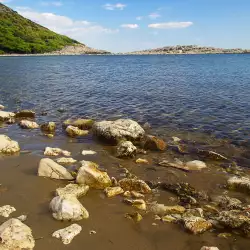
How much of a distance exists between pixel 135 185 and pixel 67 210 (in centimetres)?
338

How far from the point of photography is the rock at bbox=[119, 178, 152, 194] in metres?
11.4

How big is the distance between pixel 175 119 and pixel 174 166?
366 inches

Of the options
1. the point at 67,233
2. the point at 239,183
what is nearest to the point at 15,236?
the point at 67,233

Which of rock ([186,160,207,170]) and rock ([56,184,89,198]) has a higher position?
rock ([56,184,89,198])

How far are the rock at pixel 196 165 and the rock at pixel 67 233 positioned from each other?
704 centimetres

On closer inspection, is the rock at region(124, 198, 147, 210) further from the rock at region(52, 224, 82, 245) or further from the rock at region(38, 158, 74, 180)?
the rock at region(38, 158, 74, 180)

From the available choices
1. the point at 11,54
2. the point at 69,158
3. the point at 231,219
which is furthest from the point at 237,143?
the point at 11,54

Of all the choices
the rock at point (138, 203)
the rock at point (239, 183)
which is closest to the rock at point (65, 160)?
the rock at point (138, 203)

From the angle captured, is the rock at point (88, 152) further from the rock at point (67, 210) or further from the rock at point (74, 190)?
the rock at point (67, 210)

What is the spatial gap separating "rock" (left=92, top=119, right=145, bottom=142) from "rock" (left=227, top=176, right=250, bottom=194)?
279 inches

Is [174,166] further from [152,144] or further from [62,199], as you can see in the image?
[62,199]

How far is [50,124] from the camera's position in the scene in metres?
20.0

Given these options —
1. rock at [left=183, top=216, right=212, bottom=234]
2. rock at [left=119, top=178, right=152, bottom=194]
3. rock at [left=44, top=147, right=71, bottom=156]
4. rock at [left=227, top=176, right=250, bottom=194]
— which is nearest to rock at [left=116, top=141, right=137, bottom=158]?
rock at [left=44, top=147, right=71, bottom=156]

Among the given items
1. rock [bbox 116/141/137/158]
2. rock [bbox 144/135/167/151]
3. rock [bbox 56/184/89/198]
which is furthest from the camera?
rock [bbox 144/135/167/151]
